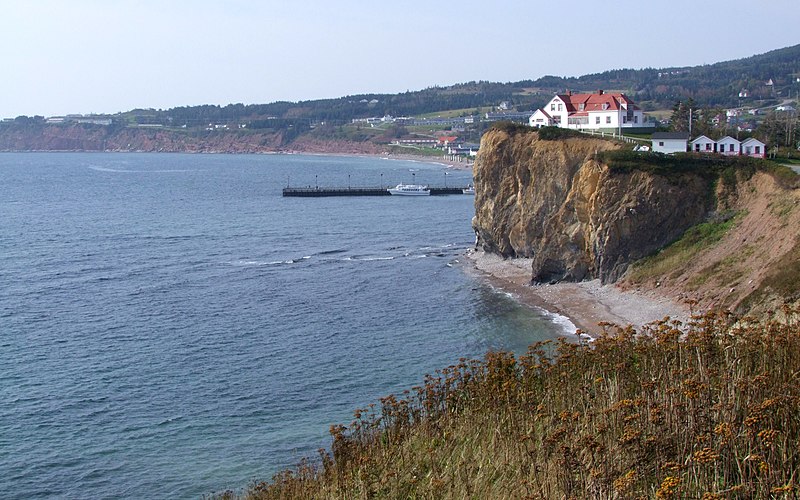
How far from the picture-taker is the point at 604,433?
Answer: 13.8 m

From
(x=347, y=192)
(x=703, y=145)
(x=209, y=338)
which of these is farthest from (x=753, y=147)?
(x=347, y=192)

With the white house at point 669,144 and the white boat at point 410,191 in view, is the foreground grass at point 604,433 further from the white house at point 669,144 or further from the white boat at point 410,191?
the white boat at point 410,191

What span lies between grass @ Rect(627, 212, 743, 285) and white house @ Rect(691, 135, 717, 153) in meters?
9.99

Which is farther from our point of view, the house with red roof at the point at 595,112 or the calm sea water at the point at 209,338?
the house with red roof at the point at 595,112

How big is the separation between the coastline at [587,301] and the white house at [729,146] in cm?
1430

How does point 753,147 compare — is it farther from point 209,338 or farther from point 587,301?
point 209,338

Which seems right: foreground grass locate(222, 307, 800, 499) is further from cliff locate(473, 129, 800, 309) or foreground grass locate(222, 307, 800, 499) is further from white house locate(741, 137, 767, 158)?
white house locate(741, 137, 767, 158)

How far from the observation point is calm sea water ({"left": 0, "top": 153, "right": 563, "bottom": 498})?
27453 millimetres

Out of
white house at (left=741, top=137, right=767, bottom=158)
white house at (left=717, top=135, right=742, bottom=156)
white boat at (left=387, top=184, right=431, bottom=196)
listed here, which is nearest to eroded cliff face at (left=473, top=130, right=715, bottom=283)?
white house at (left=717, top=135, right=742, bottom=156)

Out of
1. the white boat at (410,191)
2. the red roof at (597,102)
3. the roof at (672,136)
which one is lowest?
the white boat at (410,191)

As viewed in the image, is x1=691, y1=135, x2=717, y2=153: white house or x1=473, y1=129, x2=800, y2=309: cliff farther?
x1=691, y1=135, x2=717, y2=153: white house

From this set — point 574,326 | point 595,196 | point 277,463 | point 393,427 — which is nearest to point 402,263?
point 595,196

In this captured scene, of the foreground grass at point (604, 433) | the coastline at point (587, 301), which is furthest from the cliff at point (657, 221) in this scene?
the foreground grass at point (604, 433)

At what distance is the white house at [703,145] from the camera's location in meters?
56.0
